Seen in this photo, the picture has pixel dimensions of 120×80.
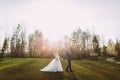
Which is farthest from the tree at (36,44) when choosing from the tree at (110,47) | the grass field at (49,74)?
the grass field at (49,74)

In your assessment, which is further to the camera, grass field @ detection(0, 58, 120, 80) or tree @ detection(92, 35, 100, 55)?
tree @ detection(92, 35, 100, 55)

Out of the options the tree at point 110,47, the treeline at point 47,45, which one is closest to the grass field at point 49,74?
the treeline at point 47,45

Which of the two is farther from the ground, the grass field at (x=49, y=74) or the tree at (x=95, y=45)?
the tree at (x=95, y=45)

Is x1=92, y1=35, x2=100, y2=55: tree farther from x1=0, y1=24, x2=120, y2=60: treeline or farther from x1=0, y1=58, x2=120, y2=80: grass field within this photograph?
x1=0, y1=58, x2=120, y2=80: grass field

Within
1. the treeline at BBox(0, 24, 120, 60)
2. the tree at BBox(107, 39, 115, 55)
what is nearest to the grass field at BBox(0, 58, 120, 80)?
the treeline at BBox(0, 24, 120, 60)

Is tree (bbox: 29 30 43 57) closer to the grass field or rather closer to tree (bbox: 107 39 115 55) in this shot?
tree (bbox: 107 39 115 55)

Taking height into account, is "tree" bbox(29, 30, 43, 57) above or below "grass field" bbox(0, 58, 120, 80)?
above

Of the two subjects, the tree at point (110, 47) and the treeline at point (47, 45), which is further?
the tree at point (110, 47)

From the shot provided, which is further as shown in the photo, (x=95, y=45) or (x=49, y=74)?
(x=95, y=45)

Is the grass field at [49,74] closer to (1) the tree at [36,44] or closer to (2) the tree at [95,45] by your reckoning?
(1) the tree at [36,44]

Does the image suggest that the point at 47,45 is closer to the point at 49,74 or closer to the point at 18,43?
the point at 18,43

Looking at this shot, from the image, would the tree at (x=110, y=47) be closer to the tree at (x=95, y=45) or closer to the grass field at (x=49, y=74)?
the tree at (x=95, y=45)

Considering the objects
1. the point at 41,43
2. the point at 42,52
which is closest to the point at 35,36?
the point at 41,43

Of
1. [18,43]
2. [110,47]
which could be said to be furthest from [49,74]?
[110,47]
